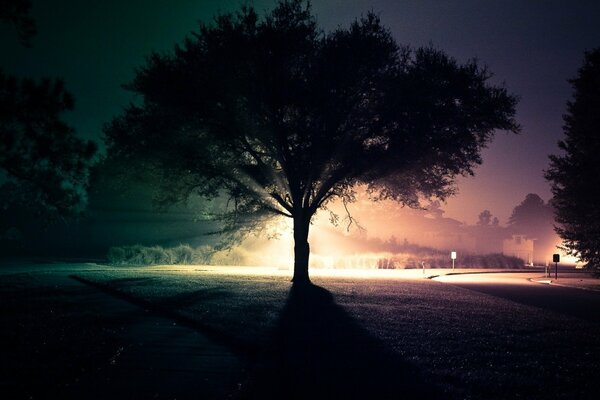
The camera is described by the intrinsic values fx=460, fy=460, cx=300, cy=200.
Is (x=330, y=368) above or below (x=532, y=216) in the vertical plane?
below

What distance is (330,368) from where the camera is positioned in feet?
21.3

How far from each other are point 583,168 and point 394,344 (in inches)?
896

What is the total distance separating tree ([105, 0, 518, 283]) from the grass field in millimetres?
6869

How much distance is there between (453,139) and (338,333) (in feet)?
43.0

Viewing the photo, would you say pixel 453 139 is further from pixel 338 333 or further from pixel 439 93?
pixel 338 333

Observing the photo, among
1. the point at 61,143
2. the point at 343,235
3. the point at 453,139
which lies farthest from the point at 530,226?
the point at 61,143

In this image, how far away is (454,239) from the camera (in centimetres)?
9481

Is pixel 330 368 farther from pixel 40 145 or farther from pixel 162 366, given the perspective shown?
pixel 40 145

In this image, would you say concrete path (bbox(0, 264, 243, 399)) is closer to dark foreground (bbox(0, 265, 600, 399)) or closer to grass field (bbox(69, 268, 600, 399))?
dark foreground (bbox(0, 265, 600, 399))

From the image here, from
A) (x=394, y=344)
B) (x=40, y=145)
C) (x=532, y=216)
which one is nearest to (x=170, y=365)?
(x=394, y=344)

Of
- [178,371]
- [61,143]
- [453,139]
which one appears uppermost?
[453,139]

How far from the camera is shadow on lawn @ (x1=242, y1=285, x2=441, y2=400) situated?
549 centimetres

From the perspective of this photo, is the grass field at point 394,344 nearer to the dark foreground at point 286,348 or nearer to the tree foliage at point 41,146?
the dark foreground at point 286,348

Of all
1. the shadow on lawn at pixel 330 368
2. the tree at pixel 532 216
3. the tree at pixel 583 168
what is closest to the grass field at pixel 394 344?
the shadow on lawn at pixel 330 368
